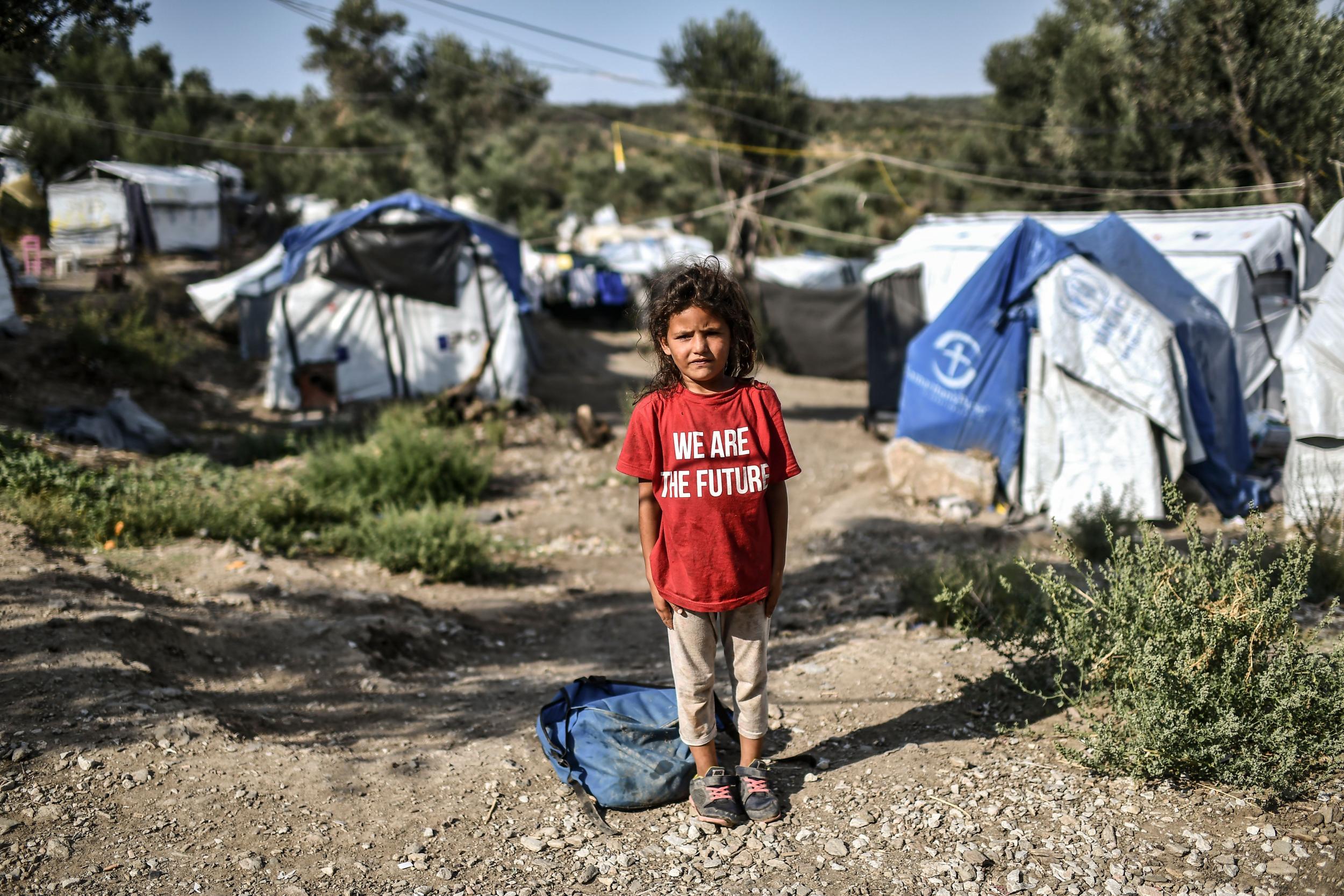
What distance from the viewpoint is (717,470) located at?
102 inches

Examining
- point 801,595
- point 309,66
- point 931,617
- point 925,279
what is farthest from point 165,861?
point 309,66

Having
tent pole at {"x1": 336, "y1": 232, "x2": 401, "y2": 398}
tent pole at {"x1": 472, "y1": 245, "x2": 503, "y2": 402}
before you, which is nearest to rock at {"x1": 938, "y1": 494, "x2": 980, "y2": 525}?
tent pole at {"x1": 472, "y1": 245, "x2": 503, "y2": 402}

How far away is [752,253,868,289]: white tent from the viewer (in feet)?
65.2

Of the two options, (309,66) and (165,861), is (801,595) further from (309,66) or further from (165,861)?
(309,66)

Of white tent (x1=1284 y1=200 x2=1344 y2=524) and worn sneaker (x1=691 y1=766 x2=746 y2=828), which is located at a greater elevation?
white tent (x1=1284 y1=200 x2=1344 y2=524)

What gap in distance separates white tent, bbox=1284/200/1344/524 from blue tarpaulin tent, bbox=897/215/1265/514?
87cm

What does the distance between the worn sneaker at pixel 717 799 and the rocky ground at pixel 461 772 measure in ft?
0.15

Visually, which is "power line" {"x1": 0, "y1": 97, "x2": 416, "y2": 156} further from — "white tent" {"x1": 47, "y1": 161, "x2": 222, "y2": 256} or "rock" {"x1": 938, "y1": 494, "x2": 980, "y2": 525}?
"rock" {"x1": 938, "y1": 494, "x2": 980, "y2": 525}

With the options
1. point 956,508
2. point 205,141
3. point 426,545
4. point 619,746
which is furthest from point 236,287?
point 619,746

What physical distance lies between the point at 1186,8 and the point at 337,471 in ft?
42.9

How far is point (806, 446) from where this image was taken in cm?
1084

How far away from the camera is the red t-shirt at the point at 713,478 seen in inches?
102

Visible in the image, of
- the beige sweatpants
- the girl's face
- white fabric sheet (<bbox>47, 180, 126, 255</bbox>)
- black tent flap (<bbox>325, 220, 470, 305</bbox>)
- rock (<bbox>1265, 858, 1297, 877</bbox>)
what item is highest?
white fabric sheet (<bbox>47, 180, 126, 255</bbox>)

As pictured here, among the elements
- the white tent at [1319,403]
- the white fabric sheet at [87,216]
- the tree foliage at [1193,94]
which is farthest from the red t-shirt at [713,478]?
the white fabric sheet at [87,216]
